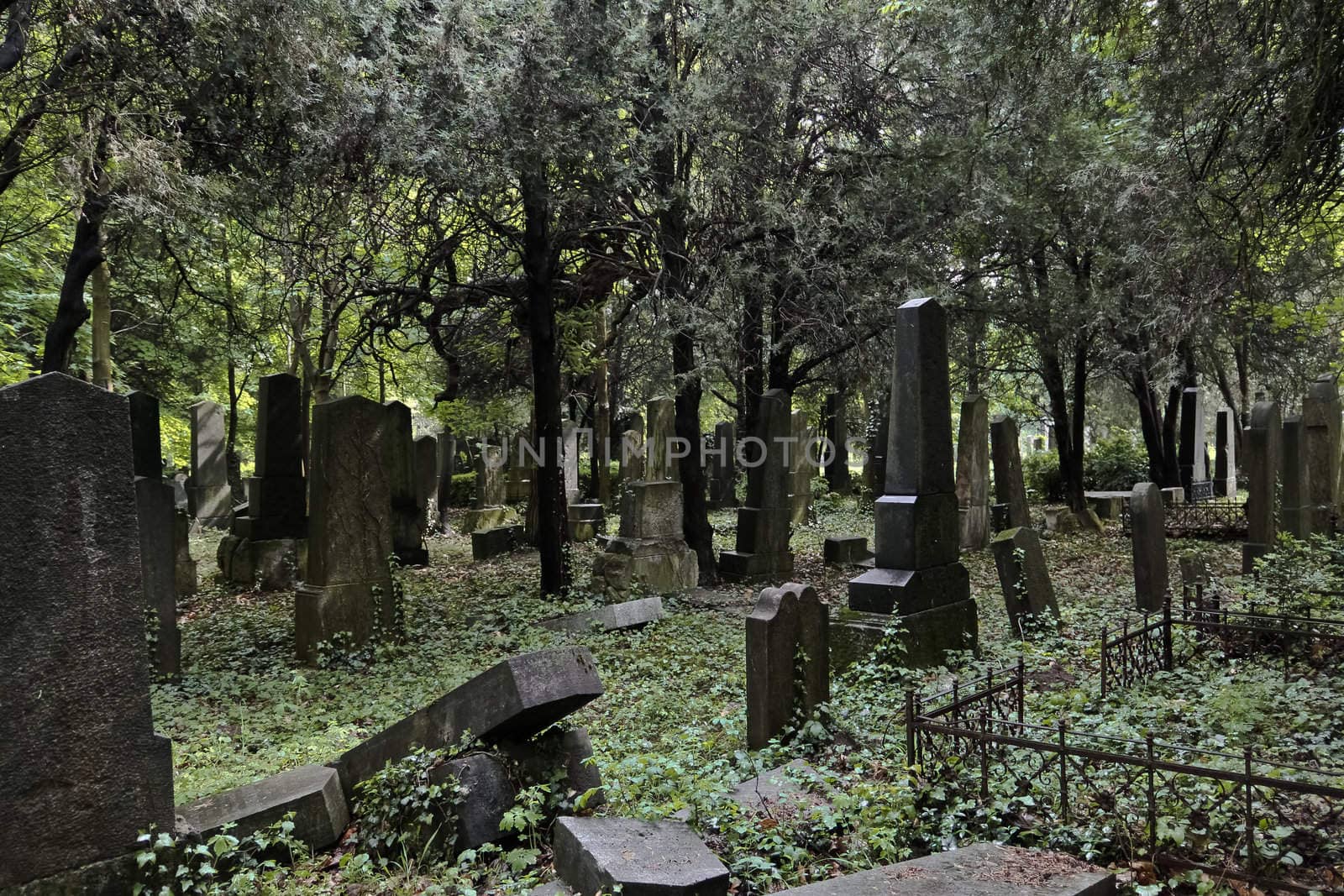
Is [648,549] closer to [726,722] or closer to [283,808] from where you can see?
[726,722]

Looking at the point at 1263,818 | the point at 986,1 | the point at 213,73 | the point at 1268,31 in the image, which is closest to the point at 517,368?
the point at 213,73

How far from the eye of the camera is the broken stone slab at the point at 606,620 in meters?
10.0

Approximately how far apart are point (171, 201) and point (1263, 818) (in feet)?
29.0

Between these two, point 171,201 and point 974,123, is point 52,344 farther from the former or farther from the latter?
point 974,123

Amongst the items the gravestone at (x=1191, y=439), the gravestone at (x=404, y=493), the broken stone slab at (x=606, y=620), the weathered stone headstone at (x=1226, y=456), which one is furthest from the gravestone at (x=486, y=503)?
the weathered stone headstone at (x=1226, y=456)

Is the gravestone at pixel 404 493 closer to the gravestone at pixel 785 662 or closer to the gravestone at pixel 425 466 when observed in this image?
the gravestone at pixel 425 466

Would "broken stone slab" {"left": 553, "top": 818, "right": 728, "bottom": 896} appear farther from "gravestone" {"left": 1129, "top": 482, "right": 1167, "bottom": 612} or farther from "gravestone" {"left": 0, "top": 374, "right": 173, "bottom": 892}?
"gravestone" {"left": 1129, "top": 482, "right": 1167, "bottom": 612}

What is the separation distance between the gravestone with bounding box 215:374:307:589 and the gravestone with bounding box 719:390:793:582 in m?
6.49

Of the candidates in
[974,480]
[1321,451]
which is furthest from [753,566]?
[1321,451]

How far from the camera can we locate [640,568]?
12.4 m

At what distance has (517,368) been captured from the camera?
60.4 ft

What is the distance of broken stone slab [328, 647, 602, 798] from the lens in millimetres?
4184

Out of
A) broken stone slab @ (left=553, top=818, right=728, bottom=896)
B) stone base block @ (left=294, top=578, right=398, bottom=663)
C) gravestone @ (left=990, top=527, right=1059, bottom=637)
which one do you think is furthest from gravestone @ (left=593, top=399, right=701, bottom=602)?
broken stone slab @ (left=553, top=818, right=728, bottom=896)

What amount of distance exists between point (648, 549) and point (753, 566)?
1.74 m
